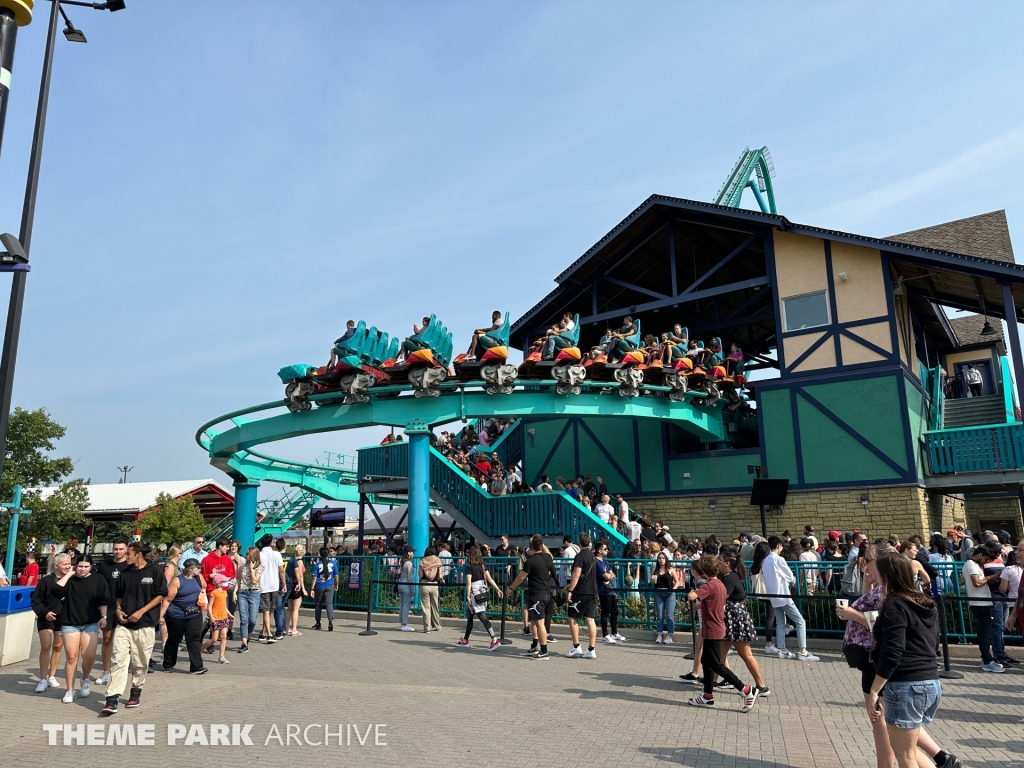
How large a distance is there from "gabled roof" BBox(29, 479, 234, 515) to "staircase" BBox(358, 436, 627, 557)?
2620cm

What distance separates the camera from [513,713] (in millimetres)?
7164

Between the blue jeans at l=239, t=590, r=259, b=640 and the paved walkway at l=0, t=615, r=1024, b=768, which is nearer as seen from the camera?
the paved walkway at l=0, t=615, r=1024, b=768

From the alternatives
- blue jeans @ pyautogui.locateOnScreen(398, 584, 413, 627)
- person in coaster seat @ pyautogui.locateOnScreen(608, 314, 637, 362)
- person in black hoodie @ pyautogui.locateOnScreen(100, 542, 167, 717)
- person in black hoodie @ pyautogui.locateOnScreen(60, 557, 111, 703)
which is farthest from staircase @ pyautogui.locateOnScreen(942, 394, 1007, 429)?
person in black hoodie @ pyautogui.locateOnScreen(60, 557, 111, 703)

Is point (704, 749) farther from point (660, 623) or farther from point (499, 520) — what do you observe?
point (499, 520)

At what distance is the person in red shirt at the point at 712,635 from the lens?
743cm

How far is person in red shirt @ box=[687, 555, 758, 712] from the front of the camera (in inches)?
293

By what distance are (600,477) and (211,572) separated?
475 inches

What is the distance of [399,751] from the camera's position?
19.4 feet

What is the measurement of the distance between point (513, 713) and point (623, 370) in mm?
11137

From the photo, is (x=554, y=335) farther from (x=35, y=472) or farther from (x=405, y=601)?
(x=35, y=472)

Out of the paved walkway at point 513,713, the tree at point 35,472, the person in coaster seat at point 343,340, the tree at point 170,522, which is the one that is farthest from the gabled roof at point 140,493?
the paved walkway at point 513,713

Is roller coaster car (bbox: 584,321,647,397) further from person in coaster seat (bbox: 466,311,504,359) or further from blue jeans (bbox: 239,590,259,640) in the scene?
blue jeans (bbox: 239,590,259,640)

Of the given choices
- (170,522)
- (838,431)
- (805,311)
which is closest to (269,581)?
(838,431)

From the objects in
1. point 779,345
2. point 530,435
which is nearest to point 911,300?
point 779,345
